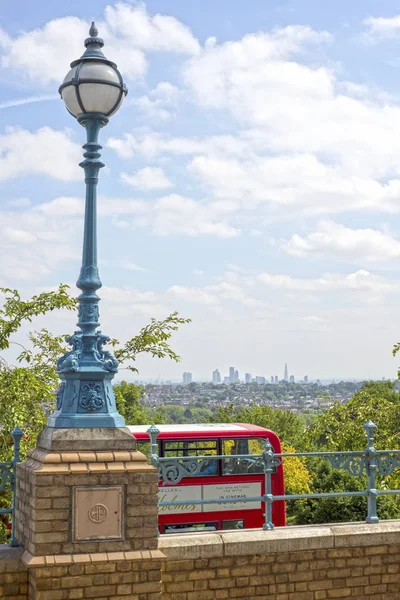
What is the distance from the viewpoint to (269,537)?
8.12 metres

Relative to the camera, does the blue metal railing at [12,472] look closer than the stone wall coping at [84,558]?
No

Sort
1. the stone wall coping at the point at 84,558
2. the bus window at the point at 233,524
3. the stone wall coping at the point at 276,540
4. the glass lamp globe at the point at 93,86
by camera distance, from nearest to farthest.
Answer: the stone wall coping at the point at 84,558, the glass lamp globe at the point at 93,86, the stone wall coping at the point at 276,540, the bus window at the point at 233,524

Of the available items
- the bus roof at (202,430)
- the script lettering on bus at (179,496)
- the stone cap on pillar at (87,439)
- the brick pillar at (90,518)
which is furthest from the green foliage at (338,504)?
the stone cap on pillar at (87,439)

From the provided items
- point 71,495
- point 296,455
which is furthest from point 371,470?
point 71,495

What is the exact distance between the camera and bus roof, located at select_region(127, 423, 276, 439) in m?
15.3

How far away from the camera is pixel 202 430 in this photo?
15.8m

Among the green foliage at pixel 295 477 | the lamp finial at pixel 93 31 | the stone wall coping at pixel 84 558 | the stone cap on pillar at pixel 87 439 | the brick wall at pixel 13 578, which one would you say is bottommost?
the green foliage at pixel 295 477

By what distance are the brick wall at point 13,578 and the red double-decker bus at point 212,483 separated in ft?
26.2

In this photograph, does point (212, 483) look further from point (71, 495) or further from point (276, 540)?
point (71, 495)

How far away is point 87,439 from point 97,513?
0.73 metres

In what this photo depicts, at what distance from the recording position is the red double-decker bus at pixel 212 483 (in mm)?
15406

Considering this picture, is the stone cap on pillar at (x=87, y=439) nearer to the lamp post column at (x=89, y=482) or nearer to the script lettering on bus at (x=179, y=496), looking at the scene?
the lamp post column at (x=89, y=482)

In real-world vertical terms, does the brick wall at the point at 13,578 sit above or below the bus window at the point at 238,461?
below

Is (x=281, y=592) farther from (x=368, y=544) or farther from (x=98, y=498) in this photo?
(x=98, y=498)
